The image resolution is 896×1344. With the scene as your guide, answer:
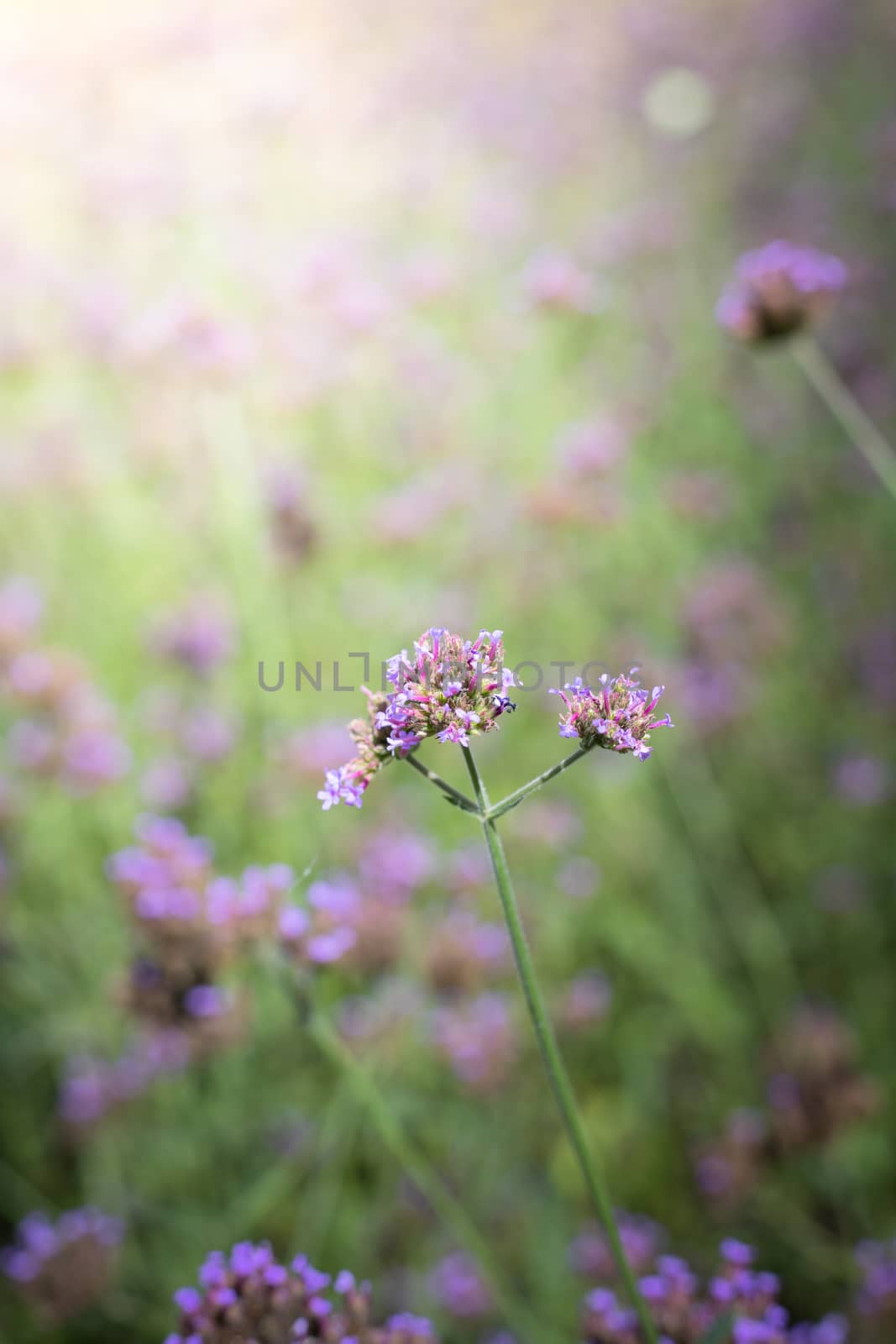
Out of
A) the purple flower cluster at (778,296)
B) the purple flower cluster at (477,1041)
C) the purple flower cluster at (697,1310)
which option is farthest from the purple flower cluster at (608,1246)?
the purple flower cluster at (778,296)

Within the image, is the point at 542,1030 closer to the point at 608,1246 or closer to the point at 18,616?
the point at 608,1246

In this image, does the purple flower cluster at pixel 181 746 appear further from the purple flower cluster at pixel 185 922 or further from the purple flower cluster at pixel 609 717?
the purple flower cluster at pixel 609 717

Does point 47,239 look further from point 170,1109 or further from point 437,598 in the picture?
point 170,1109

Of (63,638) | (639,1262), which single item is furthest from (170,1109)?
(63,638)

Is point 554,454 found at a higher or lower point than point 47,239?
lower

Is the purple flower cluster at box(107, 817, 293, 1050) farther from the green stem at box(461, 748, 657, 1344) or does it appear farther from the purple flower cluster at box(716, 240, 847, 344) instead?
the purple flower cluster at box(716, 240, 847, 344)

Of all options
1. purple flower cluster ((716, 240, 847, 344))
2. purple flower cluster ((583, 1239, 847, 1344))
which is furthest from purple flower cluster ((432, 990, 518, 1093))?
purple flower cluster ((716, 240, 847, 344))

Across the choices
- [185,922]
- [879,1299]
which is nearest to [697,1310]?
[879,1299]
